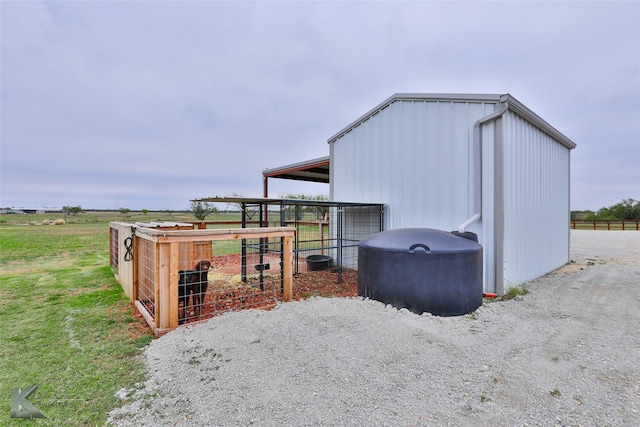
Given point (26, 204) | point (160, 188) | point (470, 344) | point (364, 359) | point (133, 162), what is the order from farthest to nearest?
point (26, 204) → point (160, 188) → point (133, 162) → point (470, 344) → point (364, 359)

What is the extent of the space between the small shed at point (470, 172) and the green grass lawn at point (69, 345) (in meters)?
4.87

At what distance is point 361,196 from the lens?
7.06 meters

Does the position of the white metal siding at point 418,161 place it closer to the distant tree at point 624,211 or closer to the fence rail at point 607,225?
the fence rail at point 607,225

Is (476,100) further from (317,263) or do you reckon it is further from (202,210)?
(202,210)

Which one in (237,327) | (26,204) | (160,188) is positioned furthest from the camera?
(26,204)

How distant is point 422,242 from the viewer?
12.9 ft

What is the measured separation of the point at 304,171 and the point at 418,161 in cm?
479

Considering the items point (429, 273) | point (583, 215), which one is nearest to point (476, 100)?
point (429, 273)

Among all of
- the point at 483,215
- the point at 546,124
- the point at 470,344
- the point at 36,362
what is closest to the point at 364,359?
the point at 470,344

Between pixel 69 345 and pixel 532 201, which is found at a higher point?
pixel 532 201

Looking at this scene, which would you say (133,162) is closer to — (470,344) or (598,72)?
(470,344)

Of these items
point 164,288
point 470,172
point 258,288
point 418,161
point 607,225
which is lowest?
point 258,288

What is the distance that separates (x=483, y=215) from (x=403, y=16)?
604 cm

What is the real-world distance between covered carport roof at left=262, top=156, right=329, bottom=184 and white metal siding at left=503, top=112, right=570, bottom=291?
185 inches
